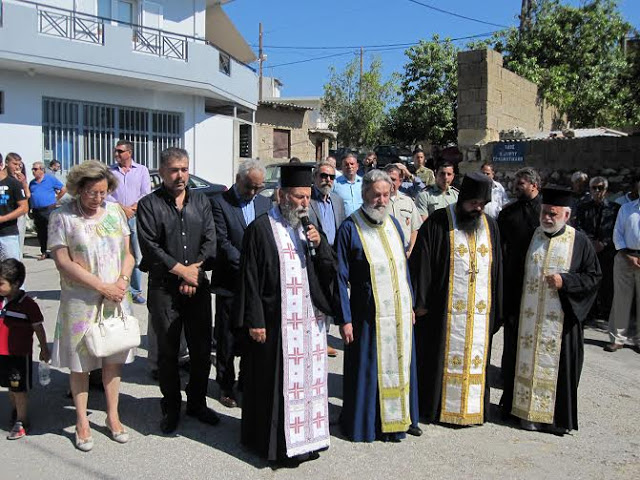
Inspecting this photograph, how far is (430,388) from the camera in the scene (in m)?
4.70

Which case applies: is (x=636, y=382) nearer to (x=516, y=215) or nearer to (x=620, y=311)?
(x=620, y=311)

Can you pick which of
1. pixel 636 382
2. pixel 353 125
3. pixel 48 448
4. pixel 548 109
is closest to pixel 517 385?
pixel 636 382

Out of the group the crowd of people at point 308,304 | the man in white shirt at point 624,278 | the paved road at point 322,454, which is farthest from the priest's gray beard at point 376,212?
the man in white shirt at point 624,278

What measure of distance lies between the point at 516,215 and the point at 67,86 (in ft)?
48.2

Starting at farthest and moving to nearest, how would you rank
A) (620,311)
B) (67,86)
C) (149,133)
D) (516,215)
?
1. (149,133)
2. (67,86)
3. (620,311)
4. (516,215)

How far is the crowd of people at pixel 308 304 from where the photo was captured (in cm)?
399

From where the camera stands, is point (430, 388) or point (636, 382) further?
point (636, 382)

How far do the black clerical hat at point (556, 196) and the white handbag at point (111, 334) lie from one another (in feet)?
10.2

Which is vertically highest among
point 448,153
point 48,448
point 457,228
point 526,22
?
point 526,22

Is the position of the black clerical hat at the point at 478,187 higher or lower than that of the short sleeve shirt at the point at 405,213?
higher

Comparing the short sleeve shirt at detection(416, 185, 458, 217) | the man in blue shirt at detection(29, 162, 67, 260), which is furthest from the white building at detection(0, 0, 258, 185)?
the short sleeve shirt at detection(416, 185, 458, 217)

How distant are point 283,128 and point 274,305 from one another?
82.7 ft

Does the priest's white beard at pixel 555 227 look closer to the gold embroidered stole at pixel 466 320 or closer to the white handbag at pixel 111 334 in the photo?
the gold embroidered stole at pixel 466 320

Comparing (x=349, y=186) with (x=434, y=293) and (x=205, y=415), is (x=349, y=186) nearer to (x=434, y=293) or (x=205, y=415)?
(x=434, y=293)
